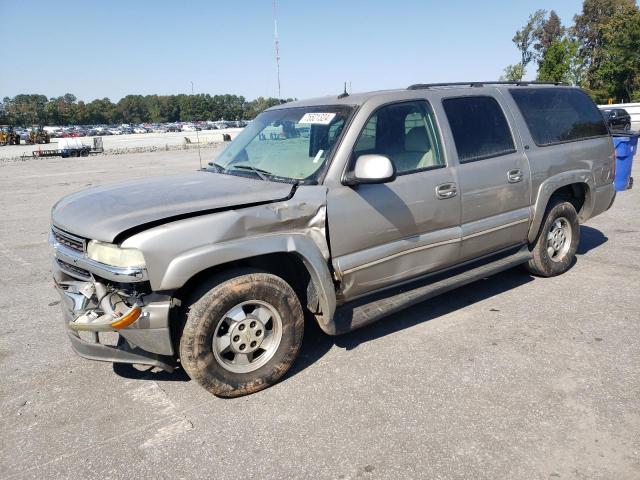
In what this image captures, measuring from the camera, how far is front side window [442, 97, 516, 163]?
4066mm

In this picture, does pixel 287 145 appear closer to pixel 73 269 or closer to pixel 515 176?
pixel 73 269

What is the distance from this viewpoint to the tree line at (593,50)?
38.0 meters

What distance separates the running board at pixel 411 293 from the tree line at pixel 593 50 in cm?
3010

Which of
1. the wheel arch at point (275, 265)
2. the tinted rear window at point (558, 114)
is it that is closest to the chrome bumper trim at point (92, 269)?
the wheel arch at point (275, 265)

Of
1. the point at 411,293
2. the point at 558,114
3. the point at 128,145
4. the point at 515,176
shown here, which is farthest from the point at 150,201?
the point at 128,145

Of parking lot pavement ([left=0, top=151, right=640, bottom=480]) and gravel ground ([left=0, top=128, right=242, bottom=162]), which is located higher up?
gravel ground ([left=0, top=128, right=242, bottom=162])

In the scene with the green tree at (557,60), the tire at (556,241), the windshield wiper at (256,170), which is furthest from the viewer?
the green tree at (557,60)

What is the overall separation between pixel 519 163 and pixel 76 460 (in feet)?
13.2

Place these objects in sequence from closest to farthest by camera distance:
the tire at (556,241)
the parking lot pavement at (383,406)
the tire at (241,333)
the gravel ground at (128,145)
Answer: the parking lot pavement at (383,406)
the tire at (241,333)
the tire at (556,241)
the gravel ground at (128,145)

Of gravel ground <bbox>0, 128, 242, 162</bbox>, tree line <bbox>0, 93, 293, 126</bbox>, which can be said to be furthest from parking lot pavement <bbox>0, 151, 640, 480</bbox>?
tree line <bbox>0, 93, 293, 126</bbox>

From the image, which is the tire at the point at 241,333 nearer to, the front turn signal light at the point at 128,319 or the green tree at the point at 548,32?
the front turn signal light at the point at 128,319

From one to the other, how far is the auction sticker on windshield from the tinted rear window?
79.9 inches

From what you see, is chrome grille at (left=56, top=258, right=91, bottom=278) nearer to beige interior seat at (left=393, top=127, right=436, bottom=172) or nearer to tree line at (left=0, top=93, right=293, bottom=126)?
beige interior seat at (left=393, top=127, right=436, bottom=172)

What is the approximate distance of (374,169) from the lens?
10.5 ft
